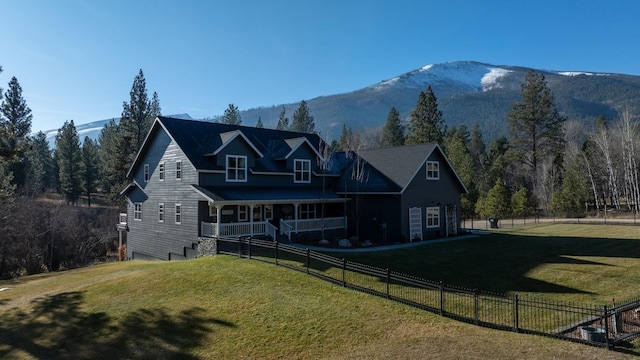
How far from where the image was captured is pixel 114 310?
540 inches

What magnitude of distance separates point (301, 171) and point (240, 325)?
60.9 ft

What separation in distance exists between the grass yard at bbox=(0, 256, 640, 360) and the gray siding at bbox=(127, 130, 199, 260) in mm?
8073

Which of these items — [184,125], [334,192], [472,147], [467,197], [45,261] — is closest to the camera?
[184,125]

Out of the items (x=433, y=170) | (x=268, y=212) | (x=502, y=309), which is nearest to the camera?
(x=502, y=309)

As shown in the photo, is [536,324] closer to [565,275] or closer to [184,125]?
[565,275]

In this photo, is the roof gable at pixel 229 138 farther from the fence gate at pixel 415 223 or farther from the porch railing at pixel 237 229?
the fence gate at pixel 415 223

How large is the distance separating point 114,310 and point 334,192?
18.8 meters

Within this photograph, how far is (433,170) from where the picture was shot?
97.6ft

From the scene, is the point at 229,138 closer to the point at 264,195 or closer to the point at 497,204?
the point at 264,195

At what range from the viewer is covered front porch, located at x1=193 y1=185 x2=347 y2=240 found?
23.0 metres

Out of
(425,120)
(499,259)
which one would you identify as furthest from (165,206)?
(425,120)

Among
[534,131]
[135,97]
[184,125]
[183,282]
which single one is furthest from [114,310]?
[534,131]

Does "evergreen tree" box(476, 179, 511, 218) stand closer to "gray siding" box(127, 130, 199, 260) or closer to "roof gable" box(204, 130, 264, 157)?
"roof gable" box(204, 130, 264, 157)

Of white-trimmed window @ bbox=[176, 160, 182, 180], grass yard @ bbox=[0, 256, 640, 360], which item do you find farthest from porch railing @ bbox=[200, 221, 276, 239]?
grass yard @ bbox=[0, 256, 640, 360]
